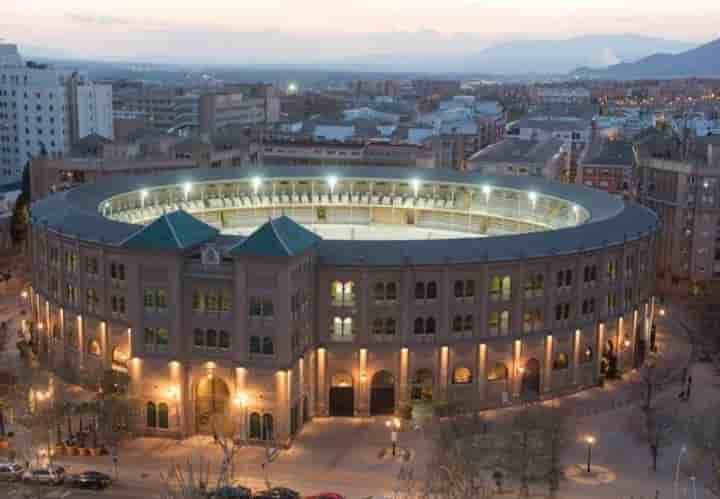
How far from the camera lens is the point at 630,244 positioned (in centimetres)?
9125

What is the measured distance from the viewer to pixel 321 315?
8112 centimetres

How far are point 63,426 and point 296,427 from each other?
18.1 metres

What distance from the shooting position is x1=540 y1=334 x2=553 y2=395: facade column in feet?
283

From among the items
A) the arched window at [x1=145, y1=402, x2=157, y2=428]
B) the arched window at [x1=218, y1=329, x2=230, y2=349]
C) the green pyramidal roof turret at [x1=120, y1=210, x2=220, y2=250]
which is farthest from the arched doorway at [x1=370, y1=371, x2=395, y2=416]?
the green pyramidal roof turret at [x1=120, y1=210, x2=220, y2=250]

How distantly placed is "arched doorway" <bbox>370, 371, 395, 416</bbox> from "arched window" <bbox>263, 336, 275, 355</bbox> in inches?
440

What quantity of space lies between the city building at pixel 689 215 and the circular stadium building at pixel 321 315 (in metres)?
41.7

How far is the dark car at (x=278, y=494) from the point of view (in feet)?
206

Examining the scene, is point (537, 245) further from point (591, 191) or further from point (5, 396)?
point (5, 396)

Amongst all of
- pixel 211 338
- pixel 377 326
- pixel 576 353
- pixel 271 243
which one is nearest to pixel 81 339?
pixel 211 338

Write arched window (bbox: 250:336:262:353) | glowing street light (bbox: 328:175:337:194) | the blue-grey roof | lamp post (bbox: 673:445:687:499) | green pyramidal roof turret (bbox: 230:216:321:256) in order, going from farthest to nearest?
glowing street light (bbox: 328:175:337:194), the blue-grey roof, arched window (bbox: 250:336:262:353), green pyramidal roof turret (bbox: 230:216:321:256), lamp post (bbox: 673:445:687:499)

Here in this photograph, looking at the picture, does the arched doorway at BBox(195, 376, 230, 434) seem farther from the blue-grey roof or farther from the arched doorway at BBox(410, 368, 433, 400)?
the arched doorway at BBox(410, 368, 433, 400)

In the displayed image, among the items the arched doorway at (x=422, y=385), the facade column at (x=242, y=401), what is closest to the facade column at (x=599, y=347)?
the arched doorway at (x=422, y=385)

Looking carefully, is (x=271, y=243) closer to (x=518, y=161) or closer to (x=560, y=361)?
(x=560, y=361)

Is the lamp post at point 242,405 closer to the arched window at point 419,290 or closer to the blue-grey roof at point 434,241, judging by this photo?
the blue-grey roof at point 434,241
